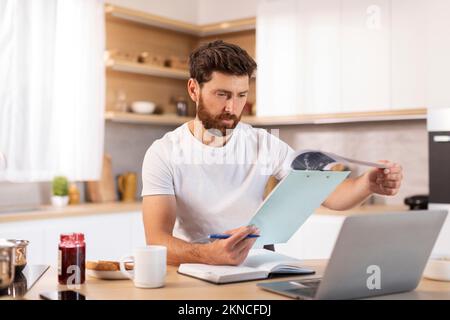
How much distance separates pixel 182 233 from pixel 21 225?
4.75ft

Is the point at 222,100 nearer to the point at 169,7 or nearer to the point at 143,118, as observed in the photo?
the point at 143,118

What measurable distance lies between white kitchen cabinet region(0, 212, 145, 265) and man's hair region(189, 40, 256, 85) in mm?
1677

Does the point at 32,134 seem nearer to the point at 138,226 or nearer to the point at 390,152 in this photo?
the point at 138,226

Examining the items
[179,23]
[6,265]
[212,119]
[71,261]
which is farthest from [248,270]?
[179,23]

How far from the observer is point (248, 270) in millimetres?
1661

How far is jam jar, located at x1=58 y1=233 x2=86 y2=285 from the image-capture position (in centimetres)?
163

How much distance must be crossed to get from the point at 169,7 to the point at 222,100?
8.87ft

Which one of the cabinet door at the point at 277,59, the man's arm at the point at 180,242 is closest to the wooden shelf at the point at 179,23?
the cabinet door at the point at 277,59

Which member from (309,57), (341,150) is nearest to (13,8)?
(309,57)

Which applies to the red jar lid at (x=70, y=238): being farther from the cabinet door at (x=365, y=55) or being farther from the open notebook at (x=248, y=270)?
the cabinet door at (x=365, y=55)

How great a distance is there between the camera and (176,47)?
522 centimetres

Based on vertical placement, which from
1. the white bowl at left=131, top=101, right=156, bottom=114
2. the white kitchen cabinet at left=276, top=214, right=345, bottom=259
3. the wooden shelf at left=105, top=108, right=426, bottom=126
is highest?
the white bowl at left=131, top=101, right=156, bottom=114

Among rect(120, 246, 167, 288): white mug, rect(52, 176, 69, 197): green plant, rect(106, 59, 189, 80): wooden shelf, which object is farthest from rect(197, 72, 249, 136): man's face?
rect(106, 59, 189, 80): wooden shelf

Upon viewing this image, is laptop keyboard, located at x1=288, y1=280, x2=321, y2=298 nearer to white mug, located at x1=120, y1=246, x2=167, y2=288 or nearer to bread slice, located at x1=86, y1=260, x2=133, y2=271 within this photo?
white mug, located at x1=120, y1=246, x2=167, y2=288
